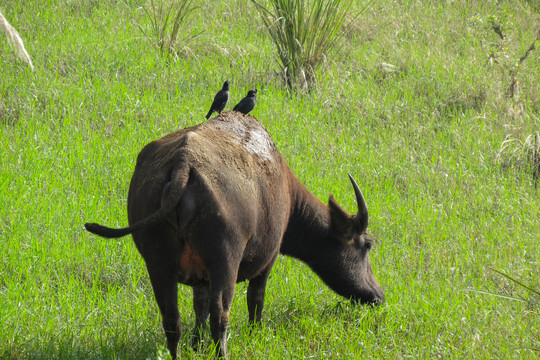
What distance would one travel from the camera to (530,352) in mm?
4977

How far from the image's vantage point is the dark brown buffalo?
3764 mm

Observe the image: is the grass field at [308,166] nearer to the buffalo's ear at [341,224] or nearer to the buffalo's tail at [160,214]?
the buffalo's ear at [341,224]

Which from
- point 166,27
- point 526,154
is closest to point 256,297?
point 526,154

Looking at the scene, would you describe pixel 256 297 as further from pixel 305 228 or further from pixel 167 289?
pixel 167 289

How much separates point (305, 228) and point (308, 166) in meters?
2.53

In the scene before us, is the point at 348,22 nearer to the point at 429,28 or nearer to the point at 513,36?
the point at 429,28

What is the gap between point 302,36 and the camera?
945 centimetres

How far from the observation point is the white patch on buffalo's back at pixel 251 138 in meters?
4.67

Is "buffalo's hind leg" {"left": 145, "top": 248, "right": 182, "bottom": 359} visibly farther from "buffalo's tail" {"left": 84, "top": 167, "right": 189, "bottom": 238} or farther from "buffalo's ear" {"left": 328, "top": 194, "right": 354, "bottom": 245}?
"buffalo's ear" {"left": 328, "top": 194, "right": 354, "bottom": 245}

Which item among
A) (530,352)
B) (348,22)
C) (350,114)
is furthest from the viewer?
(348,22)

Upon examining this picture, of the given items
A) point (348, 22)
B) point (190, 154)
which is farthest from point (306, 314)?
point (348, 22)

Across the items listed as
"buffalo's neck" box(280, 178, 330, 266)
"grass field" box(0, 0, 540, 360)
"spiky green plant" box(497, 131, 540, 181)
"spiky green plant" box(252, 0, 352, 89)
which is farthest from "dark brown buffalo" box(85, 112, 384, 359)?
"spiky green plant" box(252, 0, 352, 89)

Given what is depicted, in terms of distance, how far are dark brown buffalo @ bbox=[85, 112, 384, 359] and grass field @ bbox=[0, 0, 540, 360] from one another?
0.52 metres

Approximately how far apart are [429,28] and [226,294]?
30.2 ft
